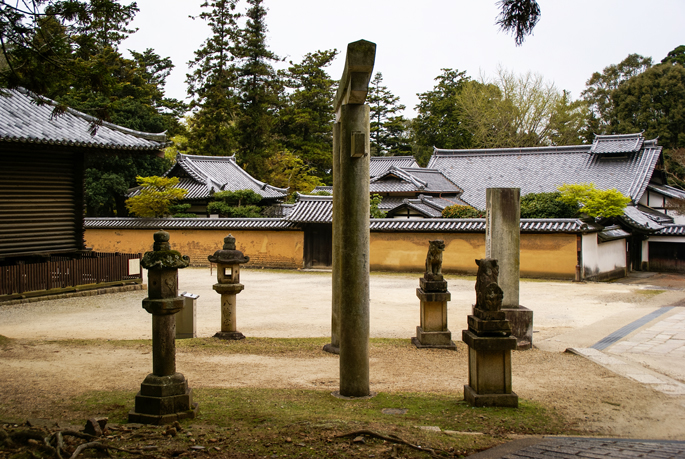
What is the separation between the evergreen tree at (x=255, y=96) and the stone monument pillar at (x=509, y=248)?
1266 inches

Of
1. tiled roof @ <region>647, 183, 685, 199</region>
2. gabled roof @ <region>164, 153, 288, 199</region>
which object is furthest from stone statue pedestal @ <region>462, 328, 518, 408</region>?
gabled roof @ <region>164, 153, 288, 199</region>

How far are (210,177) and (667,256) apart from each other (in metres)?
24.3

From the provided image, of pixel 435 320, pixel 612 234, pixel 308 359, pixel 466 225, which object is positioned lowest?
pixel 308 359

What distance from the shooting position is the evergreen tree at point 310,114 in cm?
4056

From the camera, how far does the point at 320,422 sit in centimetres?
405

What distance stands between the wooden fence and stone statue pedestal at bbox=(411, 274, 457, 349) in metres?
10.3

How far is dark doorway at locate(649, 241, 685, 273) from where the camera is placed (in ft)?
75.0

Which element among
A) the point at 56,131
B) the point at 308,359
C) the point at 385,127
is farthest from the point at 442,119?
the point at 308,359

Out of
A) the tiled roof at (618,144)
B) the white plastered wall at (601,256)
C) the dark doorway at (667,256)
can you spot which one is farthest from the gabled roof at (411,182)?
the dark doorway at (667,256)

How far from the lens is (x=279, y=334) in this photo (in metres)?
9.74

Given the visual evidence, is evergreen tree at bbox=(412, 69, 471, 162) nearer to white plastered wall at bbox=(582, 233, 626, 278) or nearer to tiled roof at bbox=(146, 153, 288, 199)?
tiled roof at bbox=(146, 153, 288, 199)

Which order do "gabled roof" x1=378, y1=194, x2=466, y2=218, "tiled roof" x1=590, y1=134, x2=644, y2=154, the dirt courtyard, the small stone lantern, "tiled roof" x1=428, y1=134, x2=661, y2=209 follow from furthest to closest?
1. "tiled roof" x1=590, y1=134, x2=644, y2=154
2. "tiled roof" x1=428, y1=134, x2=661, y2=209
3. "gabled roof" x1=378, y1=194, x2=466, y2=218
4. the small stone lantern
5. the dirt courtyard

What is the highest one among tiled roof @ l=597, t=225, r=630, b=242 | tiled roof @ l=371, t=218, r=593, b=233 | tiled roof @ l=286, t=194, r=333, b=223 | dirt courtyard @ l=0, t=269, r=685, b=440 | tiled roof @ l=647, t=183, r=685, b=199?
tiled roof @ l=647, t=183, r=685, b=199

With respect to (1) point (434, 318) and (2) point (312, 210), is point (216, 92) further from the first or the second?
(1) point (434, 318)
